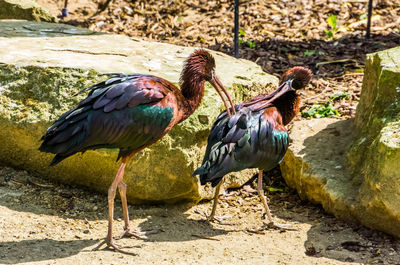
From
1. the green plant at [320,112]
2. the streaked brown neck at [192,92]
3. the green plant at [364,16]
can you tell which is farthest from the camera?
the green plant at [364,16]

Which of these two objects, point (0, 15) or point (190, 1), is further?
point (190, 1)

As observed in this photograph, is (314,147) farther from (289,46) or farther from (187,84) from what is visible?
(289,46)

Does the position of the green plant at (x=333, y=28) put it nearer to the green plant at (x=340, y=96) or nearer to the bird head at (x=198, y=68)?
the green plant at (x=340, y=96)

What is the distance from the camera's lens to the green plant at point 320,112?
25.2ft

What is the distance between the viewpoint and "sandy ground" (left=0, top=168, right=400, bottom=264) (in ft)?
16.8

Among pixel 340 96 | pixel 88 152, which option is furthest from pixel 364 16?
pixel 88 152

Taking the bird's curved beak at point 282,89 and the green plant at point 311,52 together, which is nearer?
the bird's curved beak at point 282,89

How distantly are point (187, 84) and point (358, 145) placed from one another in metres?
1.96

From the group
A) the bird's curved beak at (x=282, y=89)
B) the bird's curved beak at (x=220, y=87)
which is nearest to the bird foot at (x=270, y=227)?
the bird's curved beak at (x=220, y=87)

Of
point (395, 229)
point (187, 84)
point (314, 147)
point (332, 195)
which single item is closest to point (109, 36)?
point (187, 84)

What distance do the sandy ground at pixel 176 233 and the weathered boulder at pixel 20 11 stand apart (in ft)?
13.1

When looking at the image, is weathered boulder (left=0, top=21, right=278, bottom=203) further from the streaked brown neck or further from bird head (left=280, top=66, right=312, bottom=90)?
bird head (left=280, top=66, right=312, bottom=90)

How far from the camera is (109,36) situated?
26.1 feet

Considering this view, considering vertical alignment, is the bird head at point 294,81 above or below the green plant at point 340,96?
above
